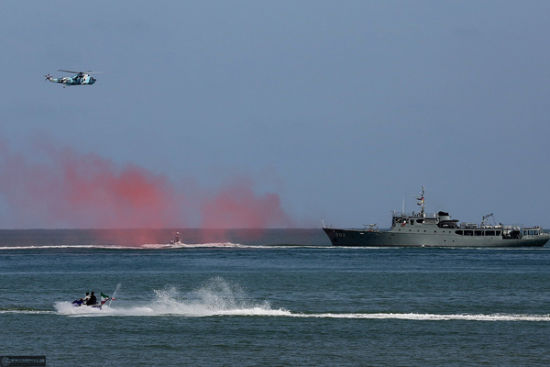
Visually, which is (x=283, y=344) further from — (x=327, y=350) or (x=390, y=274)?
(x=390, y=274)

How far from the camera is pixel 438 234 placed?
168750mm

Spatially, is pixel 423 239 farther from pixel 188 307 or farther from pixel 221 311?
pixel 221 311

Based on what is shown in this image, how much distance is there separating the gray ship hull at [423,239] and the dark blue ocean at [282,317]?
54677 millimetres

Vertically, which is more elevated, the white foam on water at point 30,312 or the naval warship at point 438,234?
the naval warship at point 438,234

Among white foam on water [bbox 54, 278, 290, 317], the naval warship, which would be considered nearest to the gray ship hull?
the naval warship

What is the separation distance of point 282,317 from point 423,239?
11076 cm

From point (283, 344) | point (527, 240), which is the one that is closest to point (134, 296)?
point (283, 344)

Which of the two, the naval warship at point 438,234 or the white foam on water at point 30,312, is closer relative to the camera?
the white foam on water at point 30,312

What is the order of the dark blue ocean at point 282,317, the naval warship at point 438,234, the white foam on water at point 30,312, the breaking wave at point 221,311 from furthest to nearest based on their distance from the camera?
the naval warship at point 438,234, the white foam on water at point 30,312, the breaking wave at point 221,311, the dark blue ocean at point 282,317

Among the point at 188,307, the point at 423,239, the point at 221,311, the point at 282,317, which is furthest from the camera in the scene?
the point at 423,239

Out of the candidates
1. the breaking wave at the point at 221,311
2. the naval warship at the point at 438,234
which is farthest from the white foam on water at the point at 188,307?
the naval warship at the point at 438,234

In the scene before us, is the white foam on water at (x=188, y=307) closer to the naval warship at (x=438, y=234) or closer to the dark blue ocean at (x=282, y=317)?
the dark blue ocean at (x=282, y=317)

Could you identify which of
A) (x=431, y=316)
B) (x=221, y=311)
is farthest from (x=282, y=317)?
(x=431, y=316)

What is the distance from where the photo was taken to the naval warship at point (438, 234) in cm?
16862
